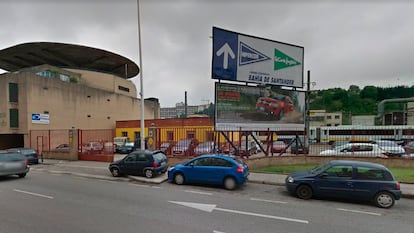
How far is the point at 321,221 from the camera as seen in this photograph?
5559 mm

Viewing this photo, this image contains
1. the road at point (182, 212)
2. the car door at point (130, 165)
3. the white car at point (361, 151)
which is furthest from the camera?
the white car at point (361, 151)

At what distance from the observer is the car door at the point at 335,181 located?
23.6ft

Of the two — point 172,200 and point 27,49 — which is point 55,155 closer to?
point 172,200

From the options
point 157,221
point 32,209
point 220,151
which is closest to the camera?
point 157,221

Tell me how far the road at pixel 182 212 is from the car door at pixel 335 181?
1.18 ft

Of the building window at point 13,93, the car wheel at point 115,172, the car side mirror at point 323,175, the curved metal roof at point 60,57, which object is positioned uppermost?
the curved metal roof at point 60,57

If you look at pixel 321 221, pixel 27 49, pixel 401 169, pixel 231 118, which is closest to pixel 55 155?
pixel 231 118

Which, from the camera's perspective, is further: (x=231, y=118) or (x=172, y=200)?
(x=231, y=118)

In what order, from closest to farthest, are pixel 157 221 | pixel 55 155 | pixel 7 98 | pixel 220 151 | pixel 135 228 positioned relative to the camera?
pixel 135 228, pixel 157 221, pixel 220 151, pixel 55 155, pixel 7 98

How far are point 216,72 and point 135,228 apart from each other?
366 inches

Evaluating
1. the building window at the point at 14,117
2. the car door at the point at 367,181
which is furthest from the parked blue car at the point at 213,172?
the building window at the point at 14,117

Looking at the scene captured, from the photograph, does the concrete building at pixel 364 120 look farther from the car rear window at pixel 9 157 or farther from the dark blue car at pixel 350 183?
the car rear window at pixel 9 157

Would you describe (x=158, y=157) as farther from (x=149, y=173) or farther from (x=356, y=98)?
(x=356, y=98)

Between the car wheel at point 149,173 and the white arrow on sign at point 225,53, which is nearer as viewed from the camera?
the car wheel at point 149,173
